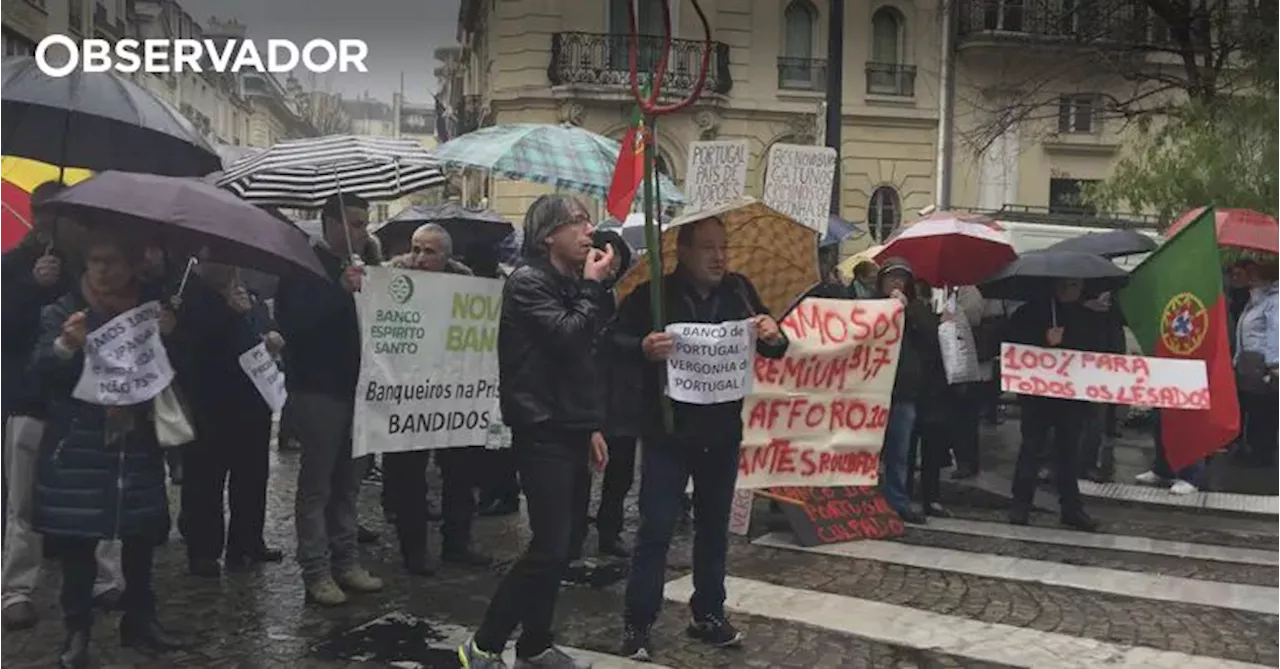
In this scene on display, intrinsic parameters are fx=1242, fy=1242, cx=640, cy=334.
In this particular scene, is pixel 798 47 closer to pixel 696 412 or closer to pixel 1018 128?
pixel 1018 128

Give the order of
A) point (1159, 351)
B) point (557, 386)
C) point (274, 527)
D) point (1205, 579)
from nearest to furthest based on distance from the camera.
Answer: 1. point (557, 386)
2. point (1205, 579)
3. point (274, 527)
4. point (1159, 351)

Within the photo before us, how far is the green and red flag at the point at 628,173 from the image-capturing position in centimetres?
573

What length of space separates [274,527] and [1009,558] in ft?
15.8

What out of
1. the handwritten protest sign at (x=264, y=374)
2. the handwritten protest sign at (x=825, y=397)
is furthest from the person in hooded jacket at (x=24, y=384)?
the handwritten protest sign at (x=825, y=397)

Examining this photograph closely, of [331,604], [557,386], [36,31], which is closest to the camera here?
[557,386]

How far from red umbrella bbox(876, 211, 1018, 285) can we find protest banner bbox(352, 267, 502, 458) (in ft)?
12.5

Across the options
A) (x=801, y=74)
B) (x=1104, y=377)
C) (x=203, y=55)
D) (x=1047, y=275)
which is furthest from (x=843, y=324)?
(x=801, y=74)

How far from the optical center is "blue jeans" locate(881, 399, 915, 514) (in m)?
8.52

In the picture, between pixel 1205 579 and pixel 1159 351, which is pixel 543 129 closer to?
pixel 1159 351

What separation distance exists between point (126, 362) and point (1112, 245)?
8238mm

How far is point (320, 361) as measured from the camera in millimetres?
6242

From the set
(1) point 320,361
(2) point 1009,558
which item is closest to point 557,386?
(1) point 320,361

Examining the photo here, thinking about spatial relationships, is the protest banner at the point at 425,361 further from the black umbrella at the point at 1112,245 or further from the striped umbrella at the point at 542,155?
the black umbrella at the point at 1112,245

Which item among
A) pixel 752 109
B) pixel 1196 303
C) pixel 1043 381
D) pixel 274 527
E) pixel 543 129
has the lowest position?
pixel 274 527
